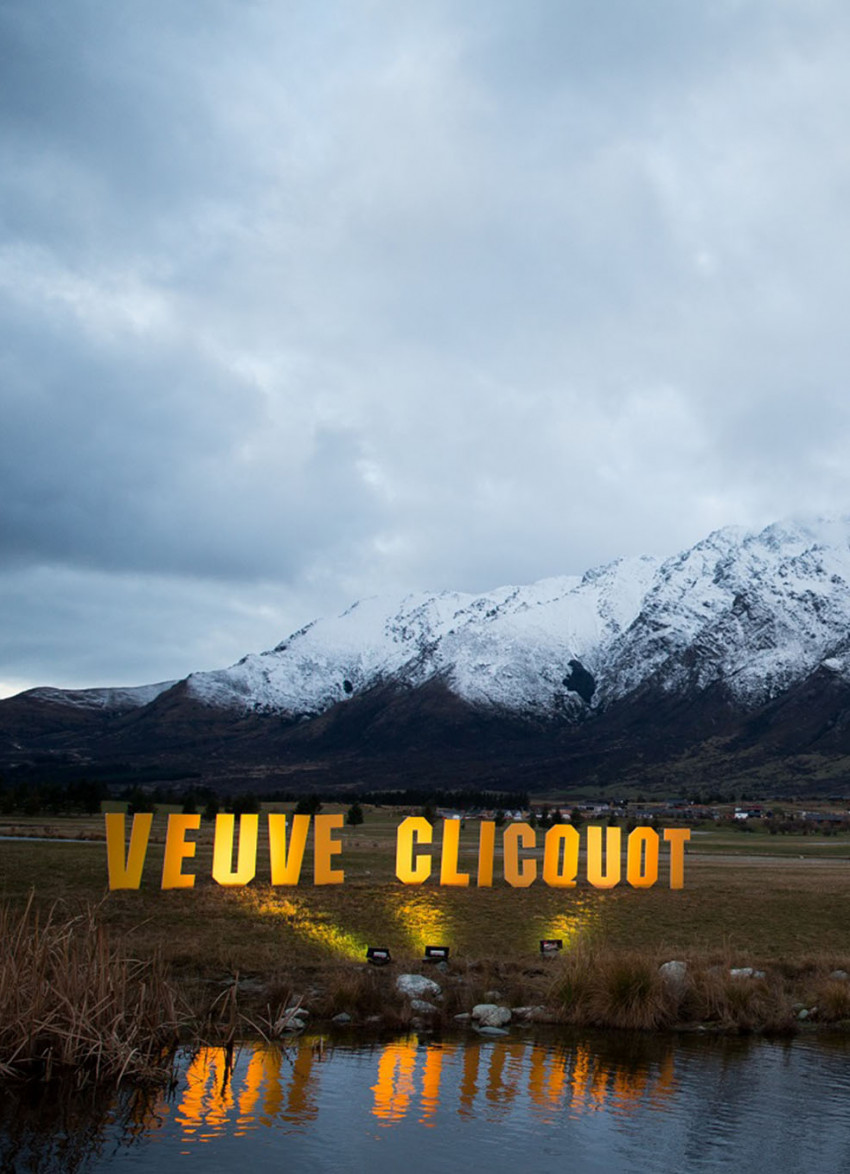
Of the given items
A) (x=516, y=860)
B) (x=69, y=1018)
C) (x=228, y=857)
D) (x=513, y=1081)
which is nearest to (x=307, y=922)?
(x=228, y=857)

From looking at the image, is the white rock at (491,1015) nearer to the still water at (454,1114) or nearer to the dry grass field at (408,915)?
the still water at (454,1114)

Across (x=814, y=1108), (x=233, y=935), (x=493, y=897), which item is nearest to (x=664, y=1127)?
(x=814, y=1108)

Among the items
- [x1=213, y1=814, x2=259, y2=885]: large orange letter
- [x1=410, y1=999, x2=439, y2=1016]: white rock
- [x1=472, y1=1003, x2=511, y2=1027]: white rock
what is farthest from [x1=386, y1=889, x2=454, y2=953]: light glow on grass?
[x1=472, y1=1003, x2=511, y2=1027]: white rock

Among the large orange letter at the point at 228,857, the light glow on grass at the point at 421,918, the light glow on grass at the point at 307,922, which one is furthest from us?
the large orange letter at the point at 228,857

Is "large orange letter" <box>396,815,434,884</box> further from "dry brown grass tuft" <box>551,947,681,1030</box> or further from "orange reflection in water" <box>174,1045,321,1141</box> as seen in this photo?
"orange reflection in water" <box>174,1045,321,1141</box>

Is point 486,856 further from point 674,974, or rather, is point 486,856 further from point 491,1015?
point 491,1015

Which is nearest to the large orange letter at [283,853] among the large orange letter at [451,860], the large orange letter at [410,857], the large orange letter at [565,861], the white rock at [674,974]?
the large orange letter at [410,857]
